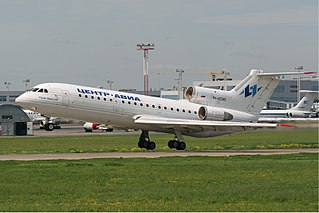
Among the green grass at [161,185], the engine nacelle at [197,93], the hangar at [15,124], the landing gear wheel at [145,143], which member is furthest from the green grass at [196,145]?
the hangar at [15,124]

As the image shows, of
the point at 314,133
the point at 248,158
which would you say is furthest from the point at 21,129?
the point at 248,158

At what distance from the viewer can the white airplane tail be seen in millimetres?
45812

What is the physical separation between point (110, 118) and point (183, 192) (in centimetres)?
2326

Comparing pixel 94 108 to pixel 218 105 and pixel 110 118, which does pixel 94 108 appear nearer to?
pixel 110 118

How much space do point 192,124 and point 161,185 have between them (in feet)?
69.7

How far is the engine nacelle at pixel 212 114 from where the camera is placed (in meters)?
44.4

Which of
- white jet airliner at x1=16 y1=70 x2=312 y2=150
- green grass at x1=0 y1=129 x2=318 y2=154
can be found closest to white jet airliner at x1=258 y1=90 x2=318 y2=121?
green grass at x1=0 y1=129 x2=318 y2=154

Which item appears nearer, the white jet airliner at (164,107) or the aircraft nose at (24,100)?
the aircraft nose at (24,100)

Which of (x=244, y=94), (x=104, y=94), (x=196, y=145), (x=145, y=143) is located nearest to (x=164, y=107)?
(x=145, y=143)

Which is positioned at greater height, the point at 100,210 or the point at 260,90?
the point at 260,90

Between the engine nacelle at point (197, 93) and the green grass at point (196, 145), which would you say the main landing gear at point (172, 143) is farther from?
the engine nacelle at point (197, 93)

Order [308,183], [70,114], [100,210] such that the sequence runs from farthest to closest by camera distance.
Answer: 1. [70,114]
2. [308,183]
3. [100,210]

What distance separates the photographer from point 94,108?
40.9 meters

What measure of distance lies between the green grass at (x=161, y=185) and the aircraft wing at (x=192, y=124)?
35.6 feet
